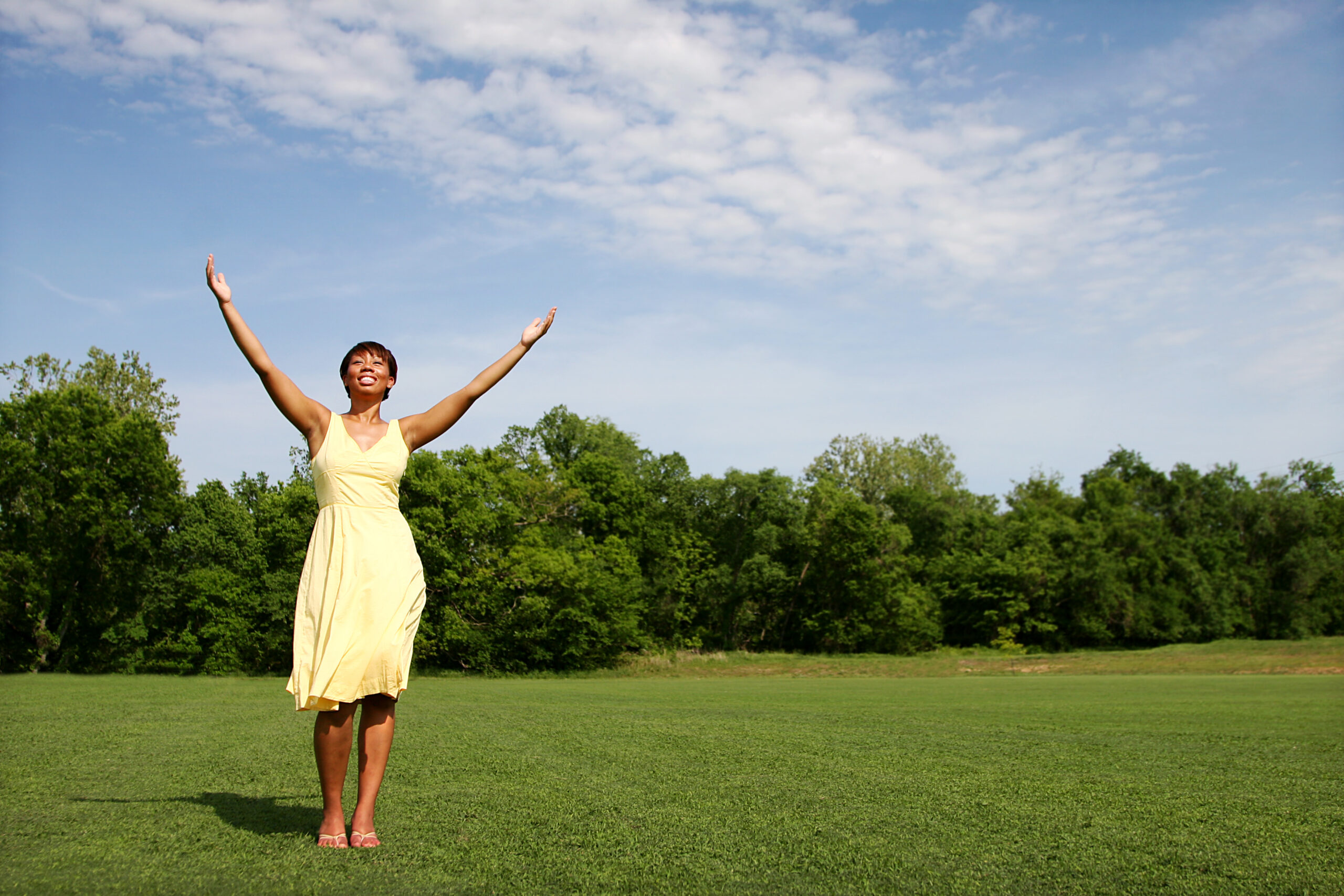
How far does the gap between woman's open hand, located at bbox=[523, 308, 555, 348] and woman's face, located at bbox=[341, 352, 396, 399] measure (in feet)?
2.40

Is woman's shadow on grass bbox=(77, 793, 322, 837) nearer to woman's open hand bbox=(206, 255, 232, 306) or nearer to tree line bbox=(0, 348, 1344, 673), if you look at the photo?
woman's open hand bbox=(206, 255, 232, 306)

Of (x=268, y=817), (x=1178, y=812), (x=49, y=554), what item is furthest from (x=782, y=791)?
(x=49, y=554)

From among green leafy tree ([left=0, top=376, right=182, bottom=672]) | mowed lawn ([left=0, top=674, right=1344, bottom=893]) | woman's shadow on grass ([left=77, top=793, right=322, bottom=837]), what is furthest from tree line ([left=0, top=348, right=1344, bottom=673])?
woman's shadow on grass ([left=77, top=793, right=322, bottom=837])

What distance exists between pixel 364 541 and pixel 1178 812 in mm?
4417

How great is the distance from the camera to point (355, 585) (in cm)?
382

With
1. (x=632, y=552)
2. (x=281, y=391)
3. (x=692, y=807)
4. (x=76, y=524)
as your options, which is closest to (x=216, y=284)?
(x=281, y=391)

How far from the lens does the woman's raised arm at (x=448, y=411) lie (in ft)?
13.8

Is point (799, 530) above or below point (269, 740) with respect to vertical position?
above

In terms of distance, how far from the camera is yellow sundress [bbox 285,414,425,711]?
3.74m

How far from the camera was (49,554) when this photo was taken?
32.4 metres

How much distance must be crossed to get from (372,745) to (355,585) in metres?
0.75

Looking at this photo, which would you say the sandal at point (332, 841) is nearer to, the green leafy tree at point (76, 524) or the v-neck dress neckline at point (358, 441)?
the v-neck dress neckline at point (358, 441)

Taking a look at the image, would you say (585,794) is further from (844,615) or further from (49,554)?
(844,615)

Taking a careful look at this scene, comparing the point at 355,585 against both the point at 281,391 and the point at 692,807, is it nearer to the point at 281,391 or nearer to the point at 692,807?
the point at 281,391
